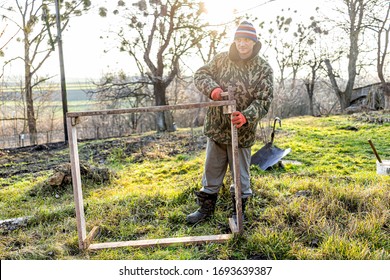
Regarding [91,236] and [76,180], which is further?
[91,236]

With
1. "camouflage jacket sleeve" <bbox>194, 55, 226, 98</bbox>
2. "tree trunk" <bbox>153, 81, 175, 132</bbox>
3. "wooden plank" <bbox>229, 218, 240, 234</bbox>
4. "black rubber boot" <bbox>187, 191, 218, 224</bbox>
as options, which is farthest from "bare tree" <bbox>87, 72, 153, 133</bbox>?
"wooden plank" <bbox>229, 218, 240, 234</bbox>

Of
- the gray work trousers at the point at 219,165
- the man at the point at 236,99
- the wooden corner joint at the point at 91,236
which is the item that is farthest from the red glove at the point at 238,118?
the wooden corner joint at the point at 91,236

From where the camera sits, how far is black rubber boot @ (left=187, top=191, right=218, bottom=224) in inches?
119

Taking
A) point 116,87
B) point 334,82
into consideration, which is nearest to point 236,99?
point 116,87

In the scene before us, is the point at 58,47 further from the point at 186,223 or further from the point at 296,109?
the point at 296,109

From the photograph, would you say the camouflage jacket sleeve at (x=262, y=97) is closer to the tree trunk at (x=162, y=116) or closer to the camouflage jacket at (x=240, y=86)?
the camouflage jacket at (x=240, y=86)

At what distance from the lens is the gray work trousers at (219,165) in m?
2.92

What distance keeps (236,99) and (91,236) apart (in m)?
1.71

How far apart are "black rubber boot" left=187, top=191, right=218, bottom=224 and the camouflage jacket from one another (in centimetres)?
55

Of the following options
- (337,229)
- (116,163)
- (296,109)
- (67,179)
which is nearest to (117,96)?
(116,163)

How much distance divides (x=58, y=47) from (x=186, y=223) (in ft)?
26.3

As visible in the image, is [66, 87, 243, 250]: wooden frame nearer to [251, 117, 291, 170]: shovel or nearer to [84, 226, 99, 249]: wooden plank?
[84, 226, 99, 249]: wooden plank

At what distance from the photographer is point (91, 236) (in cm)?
276

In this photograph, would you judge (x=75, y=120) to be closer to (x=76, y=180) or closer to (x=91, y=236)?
(x=76, y=180)
